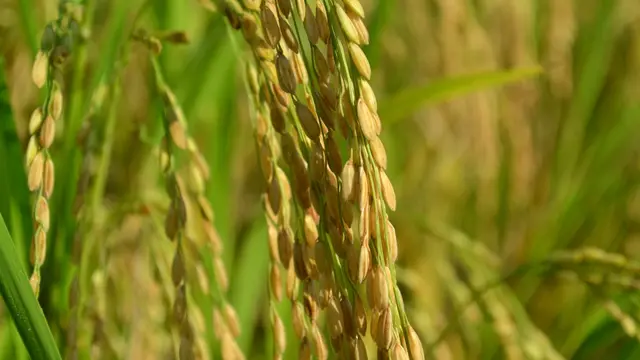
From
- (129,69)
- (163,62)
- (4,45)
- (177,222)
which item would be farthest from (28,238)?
(129,69)

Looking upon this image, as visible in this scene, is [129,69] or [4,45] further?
[129,69]

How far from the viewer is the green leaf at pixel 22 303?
22.1 inches

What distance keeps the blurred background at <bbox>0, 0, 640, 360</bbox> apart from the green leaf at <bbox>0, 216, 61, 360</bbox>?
15.0 inches

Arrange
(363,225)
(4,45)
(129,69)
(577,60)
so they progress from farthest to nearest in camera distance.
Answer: (577,60) → (129,69) → (4,45) → (363,225)

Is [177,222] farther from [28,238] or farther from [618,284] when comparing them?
[618,284]

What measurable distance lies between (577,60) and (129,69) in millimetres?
1089

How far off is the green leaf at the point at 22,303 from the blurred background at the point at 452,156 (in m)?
0.38

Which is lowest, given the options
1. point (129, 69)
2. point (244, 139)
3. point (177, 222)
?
point (244, 139)

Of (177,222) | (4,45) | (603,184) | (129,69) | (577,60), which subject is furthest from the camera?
(577,60)

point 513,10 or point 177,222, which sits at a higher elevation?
point 177,222

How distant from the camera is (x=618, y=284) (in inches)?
32.3

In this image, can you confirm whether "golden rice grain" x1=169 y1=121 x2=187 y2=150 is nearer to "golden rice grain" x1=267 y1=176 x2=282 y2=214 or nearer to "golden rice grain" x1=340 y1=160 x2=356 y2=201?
"golden rice grain" x1=267 y1=176 x2=282 y2=214

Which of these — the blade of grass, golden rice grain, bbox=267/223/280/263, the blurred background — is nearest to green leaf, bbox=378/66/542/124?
the blurred background

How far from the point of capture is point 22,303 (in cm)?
57
